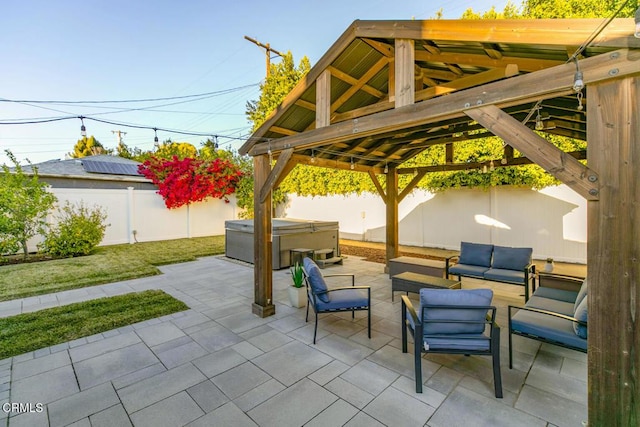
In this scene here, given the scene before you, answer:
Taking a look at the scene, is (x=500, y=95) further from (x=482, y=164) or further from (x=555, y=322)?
(x=482, y=164)

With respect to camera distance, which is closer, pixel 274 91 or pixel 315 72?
pixel 315 72

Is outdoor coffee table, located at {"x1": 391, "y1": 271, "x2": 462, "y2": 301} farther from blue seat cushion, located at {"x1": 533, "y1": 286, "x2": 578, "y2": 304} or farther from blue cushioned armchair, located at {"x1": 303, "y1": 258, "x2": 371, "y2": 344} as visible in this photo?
blue cushioned armchair, located at {"x1": 303, "y1": 258, "x2": 371, "y2": 344}

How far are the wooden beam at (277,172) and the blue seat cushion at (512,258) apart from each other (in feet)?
13.5

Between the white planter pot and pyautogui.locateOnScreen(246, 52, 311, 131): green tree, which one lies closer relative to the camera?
the white planter pot

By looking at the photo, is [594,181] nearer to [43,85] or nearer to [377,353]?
[377,353]

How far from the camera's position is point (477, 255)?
5.43 meters

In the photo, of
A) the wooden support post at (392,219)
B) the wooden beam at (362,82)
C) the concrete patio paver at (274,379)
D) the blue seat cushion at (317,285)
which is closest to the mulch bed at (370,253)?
the wooden support post at (392,219)

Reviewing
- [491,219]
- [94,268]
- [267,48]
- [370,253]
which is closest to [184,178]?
[94,268]

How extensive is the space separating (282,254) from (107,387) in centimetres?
488

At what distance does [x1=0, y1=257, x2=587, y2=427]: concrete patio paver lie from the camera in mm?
2164

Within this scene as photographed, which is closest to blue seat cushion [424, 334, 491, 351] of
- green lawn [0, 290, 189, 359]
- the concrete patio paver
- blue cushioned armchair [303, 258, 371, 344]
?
the concrete patio paver

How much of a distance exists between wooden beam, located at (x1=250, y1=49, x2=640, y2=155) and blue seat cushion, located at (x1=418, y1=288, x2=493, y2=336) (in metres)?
1.55

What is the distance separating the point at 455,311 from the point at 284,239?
531cm

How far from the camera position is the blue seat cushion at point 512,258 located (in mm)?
4941
